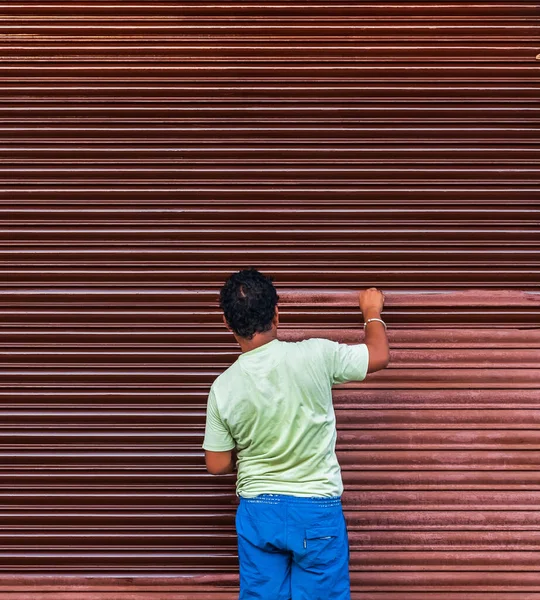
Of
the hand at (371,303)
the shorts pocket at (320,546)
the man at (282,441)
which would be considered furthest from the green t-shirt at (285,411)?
the hand at (371,303)

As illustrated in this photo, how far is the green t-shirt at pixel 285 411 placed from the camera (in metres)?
2.13

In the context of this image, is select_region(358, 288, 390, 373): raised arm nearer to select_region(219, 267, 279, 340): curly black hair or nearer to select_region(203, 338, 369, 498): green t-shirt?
select_region(203, 338, 369, 498): green t-shirt

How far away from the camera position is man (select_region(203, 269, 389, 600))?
2131 millimetres

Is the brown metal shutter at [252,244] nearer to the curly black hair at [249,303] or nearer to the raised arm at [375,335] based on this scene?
the raised arm at [375,335]

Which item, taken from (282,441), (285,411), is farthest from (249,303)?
(282,441)

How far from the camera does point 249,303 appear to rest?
6.93 feet

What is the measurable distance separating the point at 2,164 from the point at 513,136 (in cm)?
268

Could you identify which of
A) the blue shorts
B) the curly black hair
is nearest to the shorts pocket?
the blue shorts

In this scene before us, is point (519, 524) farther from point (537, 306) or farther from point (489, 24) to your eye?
point (489, 24)

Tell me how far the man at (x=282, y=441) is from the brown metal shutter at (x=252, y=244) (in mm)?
760

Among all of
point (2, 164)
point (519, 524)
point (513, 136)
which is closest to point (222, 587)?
point (519, 524)

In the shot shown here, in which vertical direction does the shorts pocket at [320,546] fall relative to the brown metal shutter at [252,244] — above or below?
below

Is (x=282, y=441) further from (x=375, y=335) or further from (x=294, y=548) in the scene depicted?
(x=375, y=335)

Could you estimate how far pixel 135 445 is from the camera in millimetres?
2973
